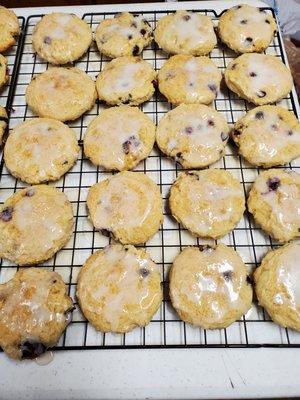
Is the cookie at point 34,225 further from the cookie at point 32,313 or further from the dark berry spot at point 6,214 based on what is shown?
the cookie at point 32,313

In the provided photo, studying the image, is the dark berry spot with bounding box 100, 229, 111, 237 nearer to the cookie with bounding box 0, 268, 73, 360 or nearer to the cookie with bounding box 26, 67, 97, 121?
the cookie with bounding box 0, 268, 73, 360

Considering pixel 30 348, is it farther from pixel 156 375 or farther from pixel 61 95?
pixel 61 95

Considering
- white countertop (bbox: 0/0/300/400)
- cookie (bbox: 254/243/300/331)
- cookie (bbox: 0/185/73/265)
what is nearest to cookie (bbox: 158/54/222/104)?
cookie (bbox: 0/185/73/265)

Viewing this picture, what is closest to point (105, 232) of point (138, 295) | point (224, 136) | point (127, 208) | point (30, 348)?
point (127, 208)

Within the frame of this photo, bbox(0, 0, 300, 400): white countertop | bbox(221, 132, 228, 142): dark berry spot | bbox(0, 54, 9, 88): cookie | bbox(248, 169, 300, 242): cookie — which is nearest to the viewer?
bbox(0, 0, 300, 400): white countertop

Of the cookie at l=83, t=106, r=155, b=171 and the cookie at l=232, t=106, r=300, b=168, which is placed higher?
the cookie at l=232, t=106, r=300, b=168

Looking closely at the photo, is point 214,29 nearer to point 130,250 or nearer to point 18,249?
point 130,250

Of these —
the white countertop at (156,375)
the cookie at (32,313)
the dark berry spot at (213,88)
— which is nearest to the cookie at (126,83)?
the dark berry spot at (213,88)
